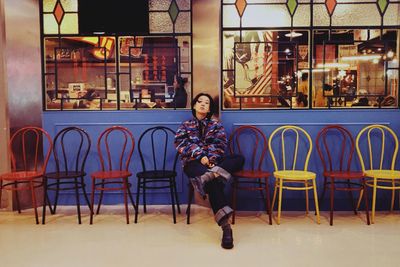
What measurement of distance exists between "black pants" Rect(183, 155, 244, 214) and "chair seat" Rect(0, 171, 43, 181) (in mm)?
1399

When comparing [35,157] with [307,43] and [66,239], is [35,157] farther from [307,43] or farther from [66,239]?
[307,43]

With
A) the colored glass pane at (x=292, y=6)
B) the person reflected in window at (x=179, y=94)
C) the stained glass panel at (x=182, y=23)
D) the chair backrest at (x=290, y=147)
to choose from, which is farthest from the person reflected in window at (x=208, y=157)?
the colored glass pane at (x=292, y=6)

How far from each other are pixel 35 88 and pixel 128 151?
44.6 inches

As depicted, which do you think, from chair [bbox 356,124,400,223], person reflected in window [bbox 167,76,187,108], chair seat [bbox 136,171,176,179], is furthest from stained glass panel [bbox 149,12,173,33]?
chair [bbox 356,124,400,223]

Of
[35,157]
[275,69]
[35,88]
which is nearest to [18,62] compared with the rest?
[35,88]

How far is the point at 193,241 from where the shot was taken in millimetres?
3545

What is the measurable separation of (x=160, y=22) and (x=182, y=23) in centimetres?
23

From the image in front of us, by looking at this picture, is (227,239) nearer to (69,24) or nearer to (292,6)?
(292,6)

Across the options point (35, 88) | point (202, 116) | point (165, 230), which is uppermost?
point (35, 88)

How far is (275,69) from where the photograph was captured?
4594 millimetres

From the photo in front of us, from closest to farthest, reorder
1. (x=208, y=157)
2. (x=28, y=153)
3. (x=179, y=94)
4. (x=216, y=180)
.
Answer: (x=216, y=180)
(x=208, y=157)
(x=28, y=153)
(x=179, y=94)

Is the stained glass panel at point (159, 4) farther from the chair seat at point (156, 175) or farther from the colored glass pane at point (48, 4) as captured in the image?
the chair seat at point (156, 175)

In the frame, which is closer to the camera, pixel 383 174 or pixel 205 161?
pixel 205 161

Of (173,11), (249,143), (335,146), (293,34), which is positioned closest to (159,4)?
(173,11)
